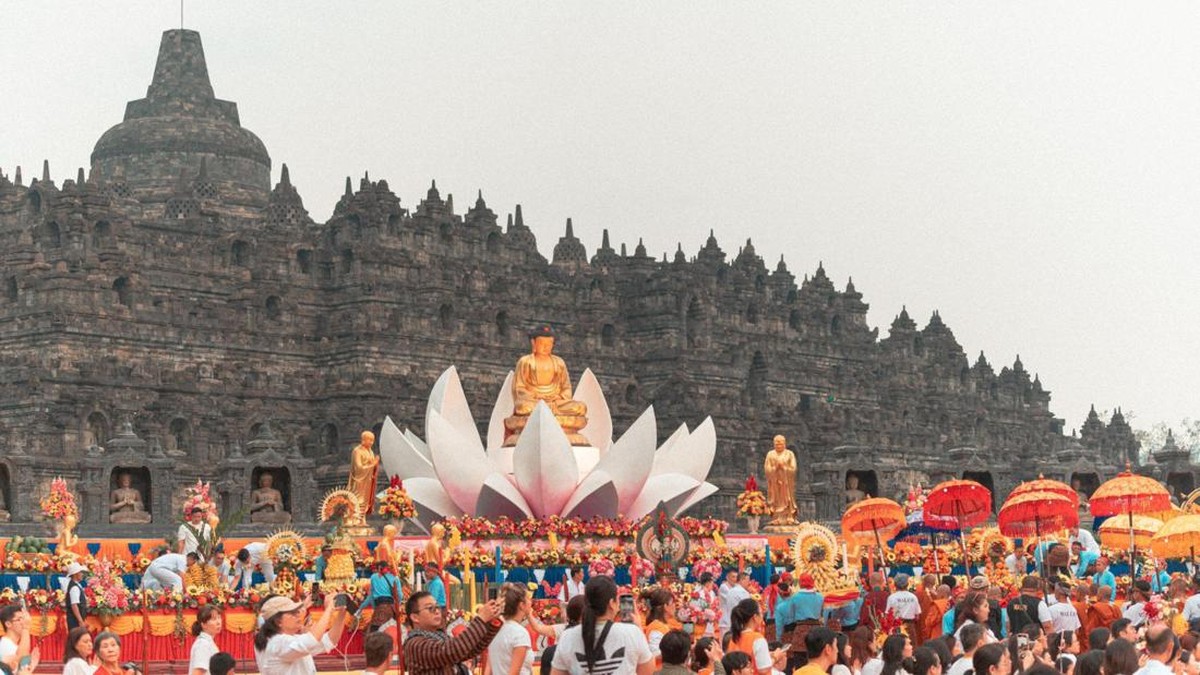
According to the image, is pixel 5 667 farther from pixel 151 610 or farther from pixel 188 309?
pixel 188 309

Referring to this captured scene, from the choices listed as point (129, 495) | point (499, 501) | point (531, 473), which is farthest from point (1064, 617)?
point (129, 495)

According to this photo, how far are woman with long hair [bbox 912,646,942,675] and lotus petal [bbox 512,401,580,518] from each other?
22969 mm

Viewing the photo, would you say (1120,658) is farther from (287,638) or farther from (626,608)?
(287,638)

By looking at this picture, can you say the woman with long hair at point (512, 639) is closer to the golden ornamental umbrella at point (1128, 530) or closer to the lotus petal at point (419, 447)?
the golden ornamental umbrella at point (1128, 530)

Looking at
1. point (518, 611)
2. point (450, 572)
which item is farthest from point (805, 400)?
point (518, 611)

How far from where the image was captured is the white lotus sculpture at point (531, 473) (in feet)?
128

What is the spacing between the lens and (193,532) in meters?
30.5

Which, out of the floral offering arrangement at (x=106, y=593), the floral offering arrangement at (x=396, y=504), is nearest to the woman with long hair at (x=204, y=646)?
the floral offering arrangement at (x=106, y=593)

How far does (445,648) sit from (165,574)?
14.3 meters

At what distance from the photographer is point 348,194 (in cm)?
7319

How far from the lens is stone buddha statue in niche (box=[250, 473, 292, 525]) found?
58.8 meters

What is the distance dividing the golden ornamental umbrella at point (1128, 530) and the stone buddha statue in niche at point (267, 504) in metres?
30.1

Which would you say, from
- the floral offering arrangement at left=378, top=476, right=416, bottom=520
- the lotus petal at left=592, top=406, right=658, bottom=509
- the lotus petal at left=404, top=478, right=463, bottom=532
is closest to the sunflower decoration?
the floral offering arrangement at left=378, top=476, right=416, bottom=520

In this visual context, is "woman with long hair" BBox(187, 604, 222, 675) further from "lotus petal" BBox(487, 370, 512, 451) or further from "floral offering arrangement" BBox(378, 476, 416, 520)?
"lotus petal" BBox(487, 370, 512, 451)
